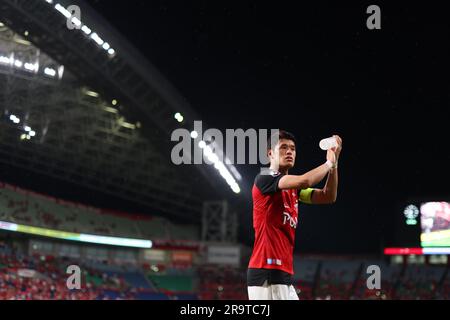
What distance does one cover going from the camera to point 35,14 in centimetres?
2800

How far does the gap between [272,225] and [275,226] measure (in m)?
0.03

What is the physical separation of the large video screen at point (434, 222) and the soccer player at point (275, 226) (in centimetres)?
3197

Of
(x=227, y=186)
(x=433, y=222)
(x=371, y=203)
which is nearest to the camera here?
(x=433, y=222)

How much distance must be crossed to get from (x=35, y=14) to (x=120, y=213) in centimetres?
2743

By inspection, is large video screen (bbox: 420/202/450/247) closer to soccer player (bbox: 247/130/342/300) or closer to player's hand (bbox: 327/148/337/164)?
soccer player (bbox: 247/130/342/300)

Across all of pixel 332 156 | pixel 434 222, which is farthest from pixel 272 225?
pixel 434 222

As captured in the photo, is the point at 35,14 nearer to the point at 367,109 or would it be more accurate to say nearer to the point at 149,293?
the point at 367,109

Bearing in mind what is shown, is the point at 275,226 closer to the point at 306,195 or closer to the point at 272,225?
the point at 272,225

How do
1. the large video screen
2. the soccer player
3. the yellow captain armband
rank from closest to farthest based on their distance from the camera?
1. the soccer player
2. the yellow captain armband
3. the large video screen

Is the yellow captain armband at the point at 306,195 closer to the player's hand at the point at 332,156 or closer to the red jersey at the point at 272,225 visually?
the red jersey at the point at 272,225

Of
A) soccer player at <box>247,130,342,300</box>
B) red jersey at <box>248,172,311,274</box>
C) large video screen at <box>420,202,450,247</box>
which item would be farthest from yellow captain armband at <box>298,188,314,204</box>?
large video screen at <box>420,202,450,247</box>

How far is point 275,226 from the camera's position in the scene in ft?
15.1

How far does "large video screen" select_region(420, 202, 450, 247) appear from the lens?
34281 mm
